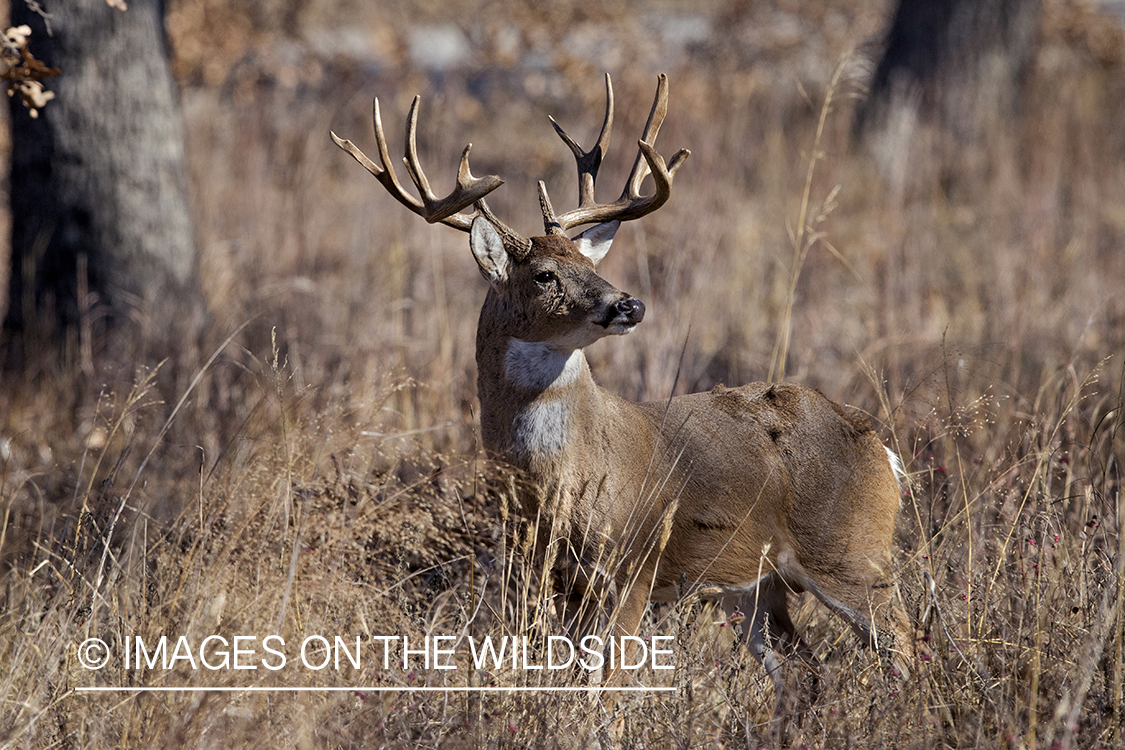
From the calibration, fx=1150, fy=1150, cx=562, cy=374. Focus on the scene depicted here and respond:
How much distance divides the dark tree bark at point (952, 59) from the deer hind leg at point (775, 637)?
6.74 m

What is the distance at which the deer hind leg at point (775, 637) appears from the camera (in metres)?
3.49

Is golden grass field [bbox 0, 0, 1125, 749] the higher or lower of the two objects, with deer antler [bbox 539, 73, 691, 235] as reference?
lower

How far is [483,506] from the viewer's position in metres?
3.75

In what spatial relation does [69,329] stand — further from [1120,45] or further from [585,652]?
[1120,45]

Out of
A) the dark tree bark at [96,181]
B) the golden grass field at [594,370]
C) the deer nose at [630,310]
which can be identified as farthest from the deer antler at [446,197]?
the dark tree bark at [96,181]

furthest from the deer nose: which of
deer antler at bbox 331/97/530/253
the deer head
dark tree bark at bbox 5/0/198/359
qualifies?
dark tree bark at bbox 5/0/198/359

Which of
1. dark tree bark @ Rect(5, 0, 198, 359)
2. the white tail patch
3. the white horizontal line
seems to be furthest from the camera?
dark tree bark @ Rect(5, 0, 198, 359)

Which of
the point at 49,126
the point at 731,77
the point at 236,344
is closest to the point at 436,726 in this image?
the point at 236,344

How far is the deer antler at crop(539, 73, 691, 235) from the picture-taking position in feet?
12.3

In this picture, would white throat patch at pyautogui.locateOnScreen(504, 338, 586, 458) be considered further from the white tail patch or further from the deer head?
the white tail patch

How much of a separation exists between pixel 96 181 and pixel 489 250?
2.87 metres

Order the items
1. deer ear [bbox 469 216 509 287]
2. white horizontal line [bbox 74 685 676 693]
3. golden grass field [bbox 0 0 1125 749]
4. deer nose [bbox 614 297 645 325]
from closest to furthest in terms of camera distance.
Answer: white horizontal line [bbox 74 685 676 693] < golden grass field [bbox 0 0 1125 749] < deer nose [bbox 614 297 645 325] < deer ear [bbox 469 216 509 287]

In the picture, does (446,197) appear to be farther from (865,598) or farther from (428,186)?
(865,598)

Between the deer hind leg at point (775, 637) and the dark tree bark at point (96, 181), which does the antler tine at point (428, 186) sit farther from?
the dark tree bark at point (96, 181)
